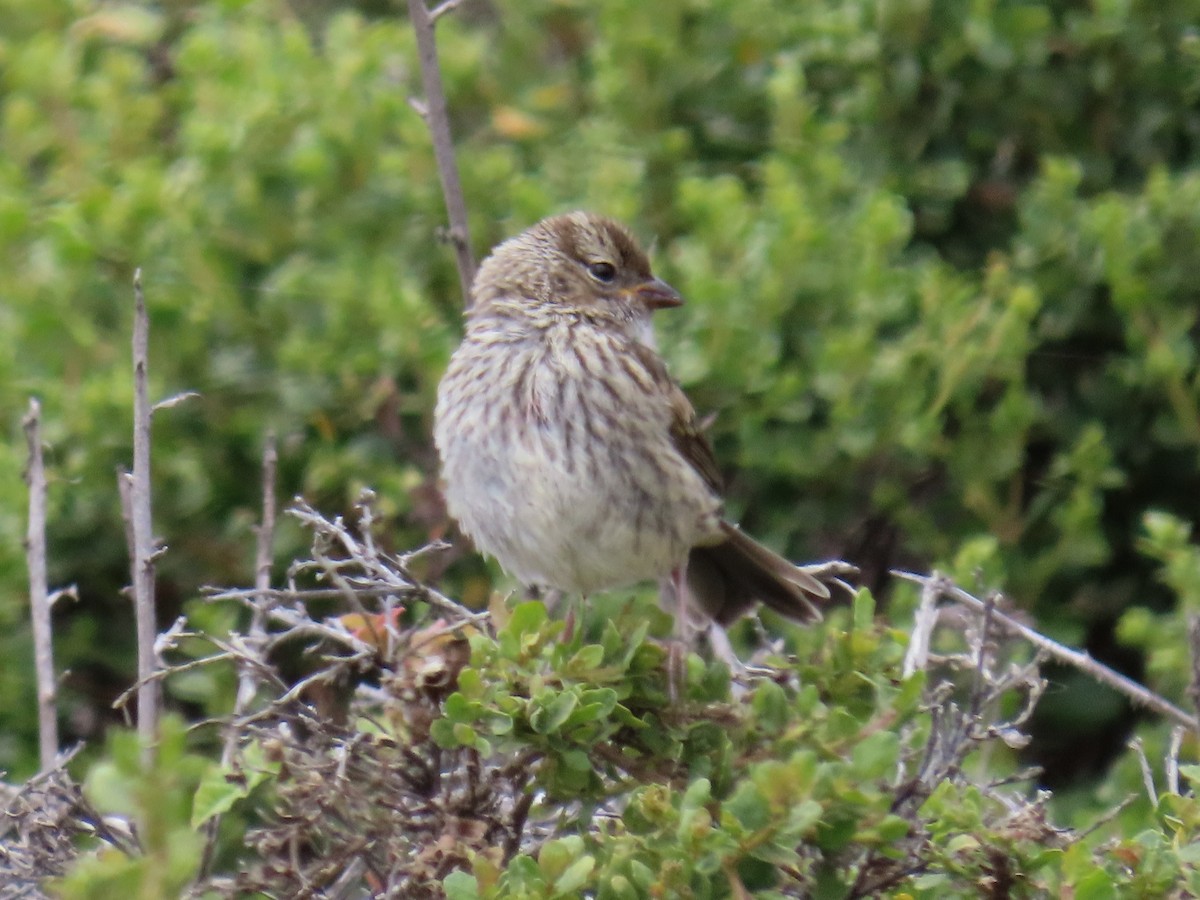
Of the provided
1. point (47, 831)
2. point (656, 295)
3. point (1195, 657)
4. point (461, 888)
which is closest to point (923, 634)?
point (1195, 657)

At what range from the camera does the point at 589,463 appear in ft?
13.4

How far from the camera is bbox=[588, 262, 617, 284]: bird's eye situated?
4.60 meters

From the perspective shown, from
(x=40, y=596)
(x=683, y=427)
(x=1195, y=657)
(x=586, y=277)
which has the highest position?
(x=586, y=277)

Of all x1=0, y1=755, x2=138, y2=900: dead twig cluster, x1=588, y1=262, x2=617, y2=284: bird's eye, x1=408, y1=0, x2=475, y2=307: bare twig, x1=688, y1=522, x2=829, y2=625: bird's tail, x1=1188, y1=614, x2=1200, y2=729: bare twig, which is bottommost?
x1=688, y1=522, x2=829, y2=625: bird's tail

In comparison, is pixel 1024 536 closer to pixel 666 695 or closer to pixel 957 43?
pixel 957 43

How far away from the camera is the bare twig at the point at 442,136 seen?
354cm

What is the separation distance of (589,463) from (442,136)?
2.75 ft

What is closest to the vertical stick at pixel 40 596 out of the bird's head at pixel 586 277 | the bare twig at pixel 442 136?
the bare twig at pixel 442 136

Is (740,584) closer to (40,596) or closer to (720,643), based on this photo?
(720,643)

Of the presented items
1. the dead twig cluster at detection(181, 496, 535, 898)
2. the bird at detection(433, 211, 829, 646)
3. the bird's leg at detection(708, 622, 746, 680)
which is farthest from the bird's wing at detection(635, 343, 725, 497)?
the dead twig cluster at detection(181, 496, 535, 898)

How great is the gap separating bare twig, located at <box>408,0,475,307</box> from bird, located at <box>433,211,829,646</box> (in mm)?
455

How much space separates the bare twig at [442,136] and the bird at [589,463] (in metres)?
0.46

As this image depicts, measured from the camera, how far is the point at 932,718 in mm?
2850

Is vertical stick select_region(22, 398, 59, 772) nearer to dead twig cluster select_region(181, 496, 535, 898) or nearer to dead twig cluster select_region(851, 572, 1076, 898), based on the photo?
dead twig cluster select_region(181, 496, 535, 898)
